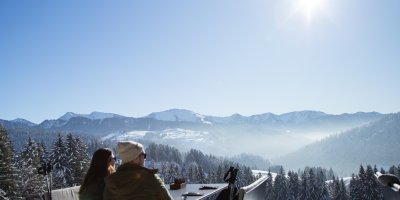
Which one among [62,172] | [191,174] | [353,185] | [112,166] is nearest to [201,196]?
[112,166]

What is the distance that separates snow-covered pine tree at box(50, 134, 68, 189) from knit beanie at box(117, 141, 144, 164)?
43.0 m

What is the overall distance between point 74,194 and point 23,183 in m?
32.5

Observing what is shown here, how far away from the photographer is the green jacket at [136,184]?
4152 millimetres

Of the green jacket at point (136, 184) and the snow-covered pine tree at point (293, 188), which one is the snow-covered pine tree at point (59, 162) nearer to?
the green jacket at point (136, 184)

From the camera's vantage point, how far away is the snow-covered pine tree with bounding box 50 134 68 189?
4462 centimetres

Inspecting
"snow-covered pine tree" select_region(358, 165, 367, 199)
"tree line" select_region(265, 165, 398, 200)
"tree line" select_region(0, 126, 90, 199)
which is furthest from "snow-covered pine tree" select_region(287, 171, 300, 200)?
"tree line" select_region(0, 126, 90, 199)

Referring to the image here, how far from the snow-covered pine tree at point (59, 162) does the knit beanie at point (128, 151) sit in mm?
43028

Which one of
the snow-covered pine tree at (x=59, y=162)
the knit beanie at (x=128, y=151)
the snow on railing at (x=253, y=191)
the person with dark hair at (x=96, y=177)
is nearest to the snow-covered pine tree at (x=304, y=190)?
the snow-covered pine tree at (x=59, y=162)

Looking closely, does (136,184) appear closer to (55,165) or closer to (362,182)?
(55,165)

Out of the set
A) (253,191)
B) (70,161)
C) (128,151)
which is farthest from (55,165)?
(253,191)

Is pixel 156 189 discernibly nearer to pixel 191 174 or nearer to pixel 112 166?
pixel 112 166

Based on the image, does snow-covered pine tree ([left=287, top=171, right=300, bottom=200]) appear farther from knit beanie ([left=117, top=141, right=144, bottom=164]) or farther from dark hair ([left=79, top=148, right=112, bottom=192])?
knit beanie ([left=117, top=141, right=144, bottom=164])

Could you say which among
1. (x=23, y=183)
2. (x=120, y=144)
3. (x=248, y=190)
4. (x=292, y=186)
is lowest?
(x=292, y=186)

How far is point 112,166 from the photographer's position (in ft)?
17.9
